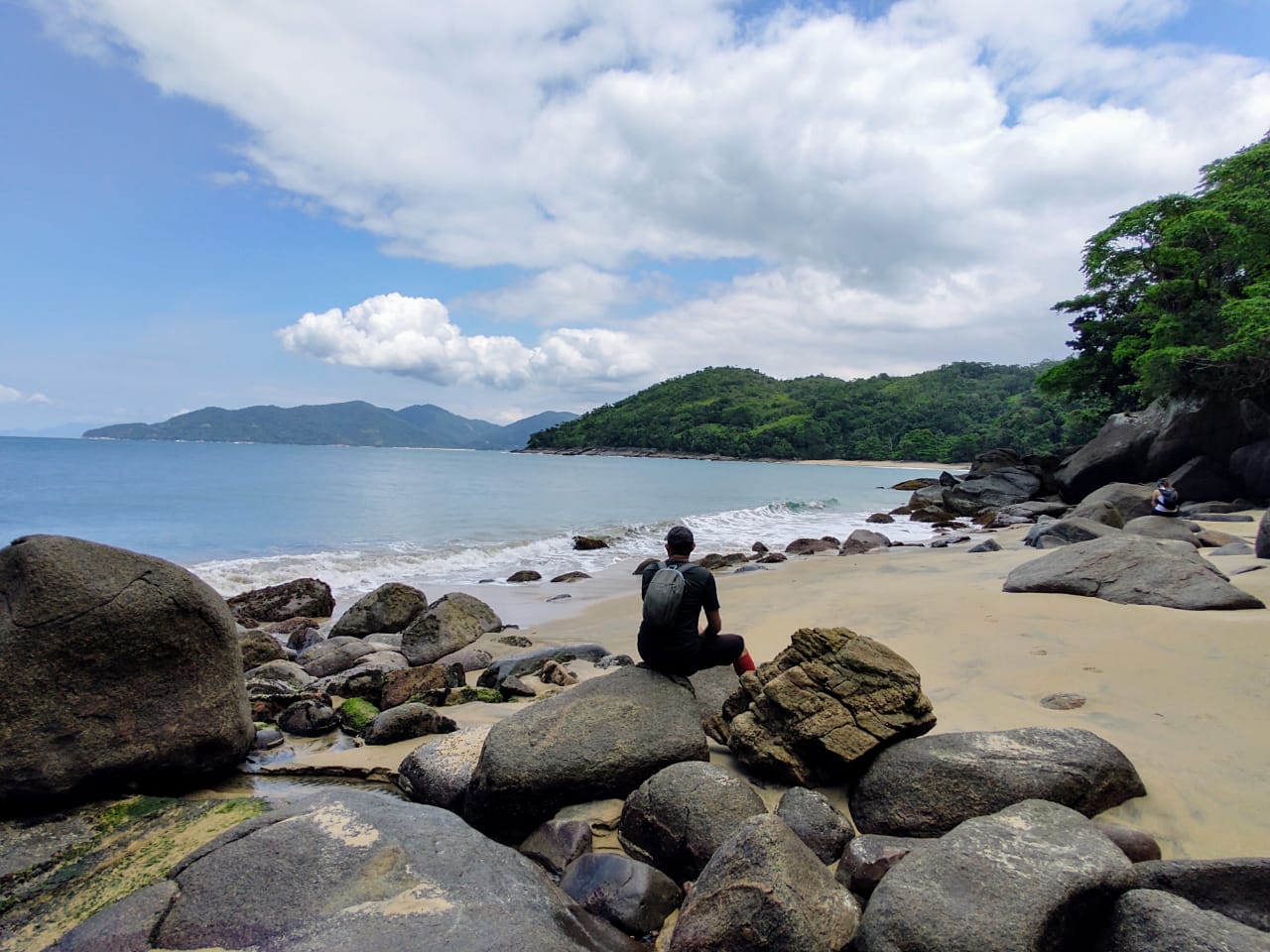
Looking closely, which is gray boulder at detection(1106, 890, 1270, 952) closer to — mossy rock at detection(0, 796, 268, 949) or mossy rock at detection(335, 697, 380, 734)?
mossy rock at detection(0, 796, 268, 949)

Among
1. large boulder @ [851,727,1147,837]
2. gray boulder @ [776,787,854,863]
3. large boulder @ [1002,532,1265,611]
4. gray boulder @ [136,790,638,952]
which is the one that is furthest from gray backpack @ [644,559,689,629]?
large boulder @ [1002,532,1265,611]

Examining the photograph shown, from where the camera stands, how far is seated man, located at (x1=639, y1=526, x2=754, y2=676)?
5.43 meters

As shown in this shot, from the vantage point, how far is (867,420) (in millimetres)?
114500

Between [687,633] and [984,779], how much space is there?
2200 millimetres

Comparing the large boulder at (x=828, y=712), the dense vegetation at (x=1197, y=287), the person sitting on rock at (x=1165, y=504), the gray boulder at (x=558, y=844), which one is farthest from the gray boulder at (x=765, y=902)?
the dense vegetation at (x=1197, y=287)

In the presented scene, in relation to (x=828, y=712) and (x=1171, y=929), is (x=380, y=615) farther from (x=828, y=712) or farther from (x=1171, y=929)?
(x=1171, y=929)

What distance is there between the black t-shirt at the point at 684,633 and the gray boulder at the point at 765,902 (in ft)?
6.69

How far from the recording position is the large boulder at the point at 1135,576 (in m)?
7.80

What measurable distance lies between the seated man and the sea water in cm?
1152

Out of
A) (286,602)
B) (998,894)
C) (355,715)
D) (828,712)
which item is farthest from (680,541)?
(286,602)

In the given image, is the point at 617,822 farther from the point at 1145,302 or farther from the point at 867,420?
the point at 867,420

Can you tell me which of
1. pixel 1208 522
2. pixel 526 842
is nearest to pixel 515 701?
pixel 526 842

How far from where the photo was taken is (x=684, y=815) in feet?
13.3

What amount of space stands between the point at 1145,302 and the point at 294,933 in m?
35.2
